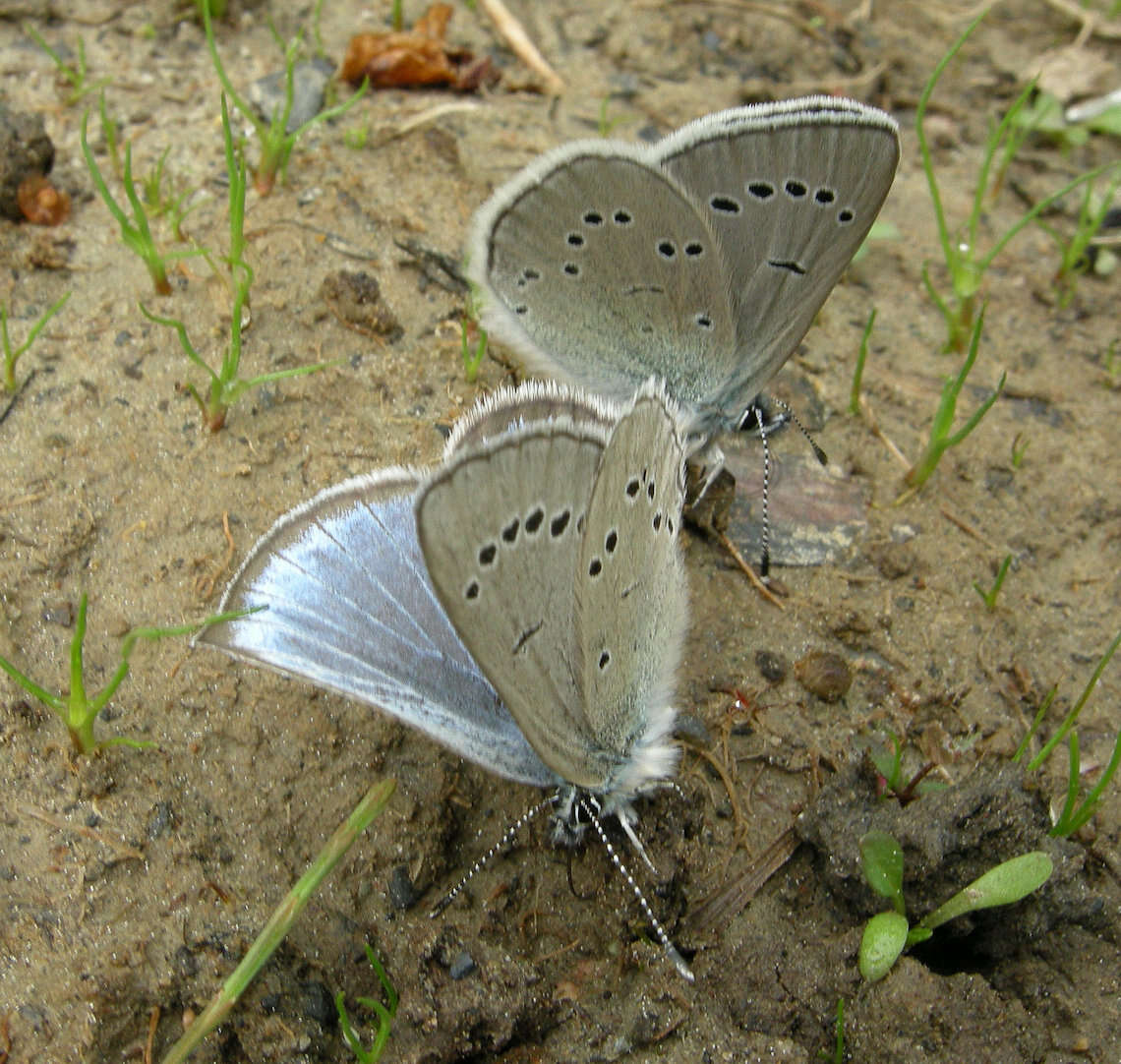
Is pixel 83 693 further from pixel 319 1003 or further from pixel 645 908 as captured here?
pixel 645 908

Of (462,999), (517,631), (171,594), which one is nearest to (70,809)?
(171,594)

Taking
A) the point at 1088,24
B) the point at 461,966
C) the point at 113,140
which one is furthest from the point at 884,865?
the point at 1088,24

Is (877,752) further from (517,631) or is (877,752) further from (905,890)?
(517,631)

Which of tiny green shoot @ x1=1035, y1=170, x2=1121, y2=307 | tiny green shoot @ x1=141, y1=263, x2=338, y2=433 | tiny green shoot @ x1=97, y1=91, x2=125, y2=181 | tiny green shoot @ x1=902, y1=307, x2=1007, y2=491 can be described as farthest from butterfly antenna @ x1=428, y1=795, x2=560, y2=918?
tiny green shoot @ x1=1035, y1=170, x2=1121, y2=307

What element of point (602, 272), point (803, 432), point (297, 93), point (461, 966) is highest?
point (602, 272)

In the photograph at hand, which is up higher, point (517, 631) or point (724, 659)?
point (517, 631)

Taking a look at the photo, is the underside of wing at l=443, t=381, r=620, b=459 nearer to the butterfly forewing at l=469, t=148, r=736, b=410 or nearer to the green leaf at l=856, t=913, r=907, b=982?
the butterfly forewing at l=469, t=148, r=736, b=410

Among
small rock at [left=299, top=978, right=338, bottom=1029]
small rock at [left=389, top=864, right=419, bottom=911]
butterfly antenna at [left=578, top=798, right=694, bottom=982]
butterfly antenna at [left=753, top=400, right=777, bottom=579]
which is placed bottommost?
small rock at [left=299, top=978, right=338, bottom=1029]
